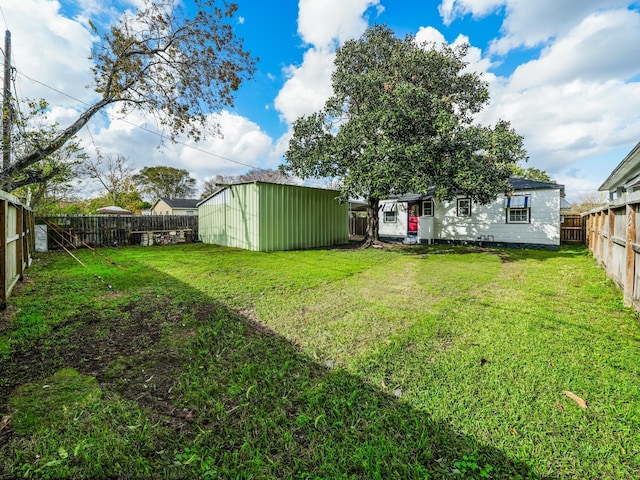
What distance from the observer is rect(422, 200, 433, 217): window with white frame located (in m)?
14.0

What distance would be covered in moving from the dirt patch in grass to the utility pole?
627 cm

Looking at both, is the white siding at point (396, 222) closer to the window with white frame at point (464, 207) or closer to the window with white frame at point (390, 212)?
the window with white frame at point (390, 212)

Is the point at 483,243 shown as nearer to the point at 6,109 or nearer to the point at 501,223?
the point at 501,223

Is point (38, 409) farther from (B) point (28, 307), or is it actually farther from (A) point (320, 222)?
(A) point (320, 222)

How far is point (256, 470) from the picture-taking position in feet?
4.87

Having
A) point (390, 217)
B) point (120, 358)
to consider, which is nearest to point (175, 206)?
point (390, 217)

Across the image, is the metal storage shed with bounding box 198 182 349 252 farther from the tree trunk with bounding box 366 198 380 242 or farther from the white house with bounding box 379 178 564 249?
the white house with bounding box 379 178 564 249

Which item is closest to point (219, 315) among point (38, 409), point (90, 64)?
point (38, 409)

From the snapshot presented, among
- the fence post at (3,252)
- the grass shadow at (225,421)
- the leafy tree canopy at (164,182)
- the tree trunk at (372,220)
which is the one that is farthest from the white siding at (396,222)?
the leafy tree canopy at (164,182)

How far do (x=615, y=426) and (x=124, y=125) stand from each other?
43.8 feet

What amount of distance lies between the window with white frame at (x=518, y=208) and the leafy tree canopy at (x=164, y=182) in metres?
38.8

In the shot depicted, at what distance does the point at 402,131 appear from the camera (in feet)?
29.7

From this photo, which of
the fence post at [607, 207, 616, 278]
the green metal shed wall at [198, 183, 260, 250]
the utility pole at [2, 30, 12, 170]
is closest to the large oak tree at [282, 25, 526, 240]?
the green metal shed wall at [198, 183, 260, 250]

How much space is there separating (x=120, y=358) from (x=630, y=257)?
20.7ft
